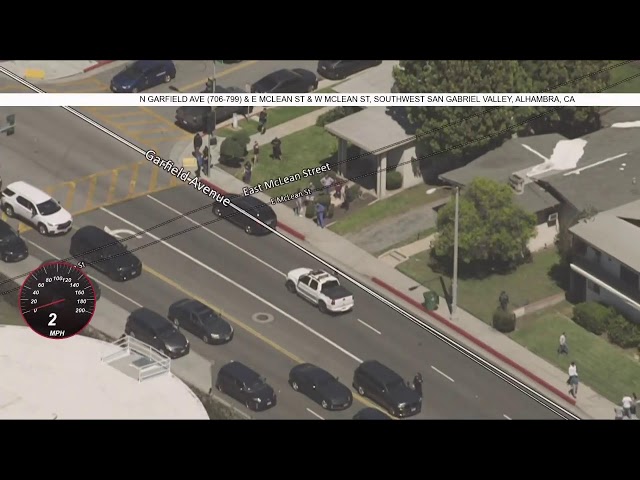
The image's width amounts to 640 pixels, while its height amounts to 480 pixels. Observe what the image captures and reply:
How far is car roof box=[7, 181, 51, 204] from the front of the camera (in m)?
128

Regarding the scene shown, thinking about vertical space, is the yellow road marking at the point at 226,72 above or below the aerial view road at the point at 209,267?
above

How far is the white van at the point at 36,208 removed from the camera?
127062 mm

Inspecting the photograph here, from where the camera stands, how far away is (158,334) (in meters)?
119

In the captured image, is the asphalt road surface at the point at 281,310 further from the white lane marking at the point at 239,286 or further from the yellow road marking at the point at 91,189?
the yellow road marking at the point at 91,189

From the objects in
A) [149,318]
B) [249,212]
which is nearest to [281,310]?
Answer: [249,212]

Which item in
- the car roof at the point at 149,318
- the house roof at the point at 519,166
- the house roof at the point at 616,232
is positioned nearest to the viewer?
the car roof at the point at 149,318

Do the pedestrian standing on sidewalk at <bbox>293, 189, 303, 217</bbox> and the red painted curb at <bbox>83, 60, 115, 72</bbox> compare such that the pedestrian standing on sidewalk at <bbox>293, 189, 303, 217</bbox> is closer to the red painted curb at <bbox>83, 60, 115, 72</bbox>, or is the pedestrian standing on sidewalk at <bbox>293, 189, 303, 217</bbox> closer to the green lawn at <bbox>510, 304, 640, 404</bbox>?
the green lawn at <bbox>510, 304, 640, 404</bbox>

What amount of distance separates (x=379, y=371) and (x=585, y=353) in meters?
12.9

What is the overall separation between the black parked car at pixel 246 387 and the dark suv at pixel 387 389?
509 cm

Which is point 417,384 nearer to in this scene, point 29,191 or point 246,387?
point 246,387

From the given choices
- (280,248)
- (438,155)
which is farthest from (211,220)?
(438,155)

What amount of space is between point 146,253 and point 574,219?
26.2 metres

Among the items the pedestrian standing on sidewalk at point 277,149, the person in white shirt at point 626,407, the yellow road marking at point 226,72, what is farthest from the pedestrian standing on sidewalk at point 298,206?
the person in white shirt at point 626,407

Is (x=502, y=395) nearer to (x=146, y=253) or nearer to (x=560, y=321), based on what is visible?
(x=560, y=321)
